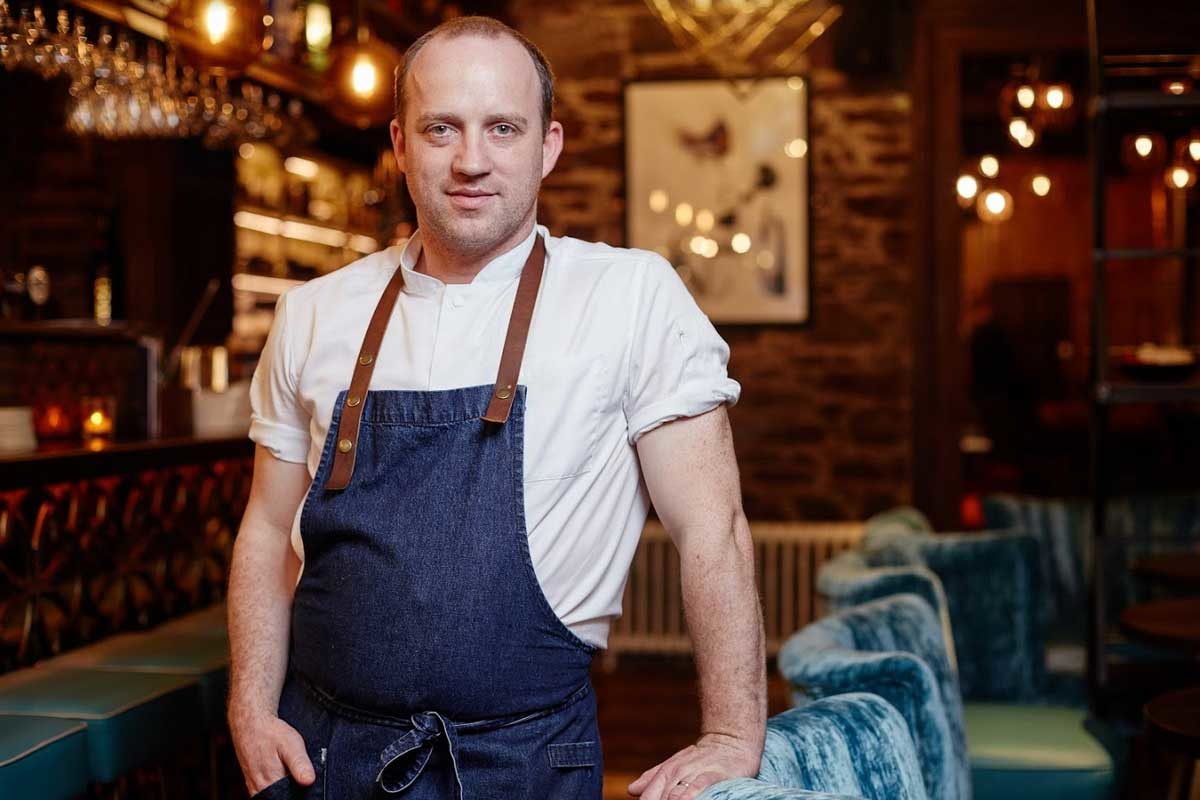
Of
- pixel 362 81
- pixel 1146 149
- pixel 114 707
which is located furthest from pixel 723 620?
pixel 1146 149

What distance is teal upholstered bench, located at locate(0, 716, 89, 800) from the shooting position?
8.20 feet

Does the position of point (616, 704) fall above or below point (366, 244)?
below

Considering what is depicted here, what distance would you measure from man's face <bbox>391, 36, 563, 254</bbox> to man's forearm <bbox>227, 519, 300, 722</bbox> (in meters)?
0.54

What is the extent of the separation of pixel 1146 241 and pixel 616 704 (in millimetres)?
4707

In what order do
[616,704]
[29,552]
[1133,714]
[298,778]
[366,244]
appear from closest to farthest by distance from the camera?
[298,778]
[29,552]
[1133,714]
[616,704]
[366,244]

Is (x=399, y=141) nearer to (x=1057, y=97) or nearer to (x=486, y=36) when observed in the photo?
(x=486, y=36)

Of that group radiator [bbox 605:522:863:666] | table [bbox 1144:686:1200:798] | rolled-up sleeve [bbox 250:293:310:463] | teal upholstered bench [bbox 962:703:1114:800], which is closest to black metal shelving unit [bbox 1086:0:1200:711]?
teal upholstered bench [bbox 962:703:1114:800]

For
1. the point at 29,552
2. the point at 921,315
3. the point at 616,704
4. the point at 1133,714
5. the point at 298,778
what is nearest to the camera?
the point at 298,778

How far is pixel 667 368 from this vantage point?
177 centimetres

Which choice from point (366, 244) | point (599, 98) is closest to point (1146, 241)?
point (599, 98)

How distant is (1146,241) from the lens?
8352mm

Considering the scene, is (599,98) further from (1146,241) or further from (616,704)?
(1146,241)

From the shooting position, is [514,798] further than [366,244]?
No

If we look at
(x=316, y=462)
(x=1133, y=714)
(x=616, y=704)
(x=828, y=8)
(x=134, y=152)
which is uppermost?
(x=828, y=8)
